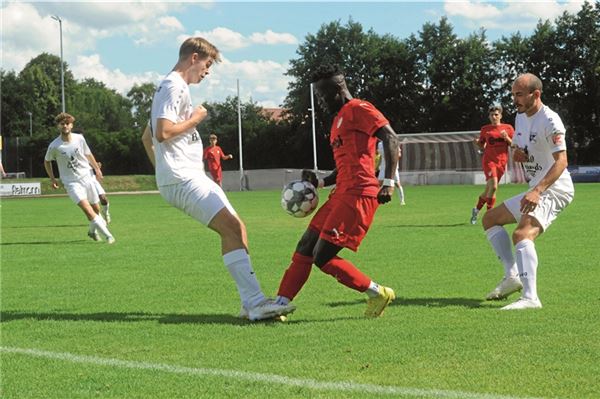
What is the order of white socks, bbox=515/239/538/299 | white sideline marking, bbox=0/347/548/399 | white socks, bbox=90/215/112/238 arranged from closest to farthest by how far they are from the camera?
white sideline marking, bbox=0/347/548/399 → white socks, bbox=515/239/538/299 → white socks, bbox=90/215/112/238

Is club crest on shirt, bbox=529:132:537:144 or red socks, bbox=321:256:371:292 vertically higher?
club crest on shirt, bbox=529:132:537:144

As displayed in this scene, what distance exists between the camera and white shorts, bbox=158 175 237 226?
6.97 metres

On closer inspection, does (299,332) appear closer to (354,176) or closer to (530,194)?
(354,176)

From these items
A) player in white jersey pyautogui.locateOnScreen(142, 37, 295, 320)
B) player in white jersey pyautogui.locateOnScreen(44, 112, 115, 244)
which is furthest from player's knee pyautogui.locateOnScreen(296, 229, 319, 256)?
player in white jersey pyautogui.locateOnScreen(44, 112, 115, 244)

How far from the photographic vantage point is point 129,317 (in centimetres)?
723

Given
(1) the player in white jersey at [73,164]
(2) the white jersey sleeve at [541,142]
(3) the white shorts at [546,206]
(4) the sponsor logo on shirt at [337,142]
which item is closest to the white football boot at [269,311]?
(4) the sponsor logo on shirt at [337,142]

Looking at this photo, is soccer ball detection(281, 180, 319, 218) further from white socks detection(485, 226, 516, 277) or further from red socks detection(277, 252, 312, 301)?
white socks detection(485, 226, 516, 277)

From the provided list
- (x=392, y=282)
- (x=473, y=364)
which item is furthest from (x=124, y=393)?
(x=392, y=282)

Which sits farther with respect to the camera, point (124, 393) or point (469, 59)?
point (469, 59)

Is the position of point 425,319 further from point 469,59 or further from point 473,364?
point 469,59

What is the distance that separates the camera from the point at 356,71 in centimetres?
7850

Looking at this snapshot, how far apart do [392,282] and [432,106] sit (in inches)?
2587

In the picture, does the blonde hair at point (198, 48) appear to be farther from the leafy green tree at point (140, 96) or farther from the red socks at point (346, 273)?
the leafy green tree at point (140, 96)

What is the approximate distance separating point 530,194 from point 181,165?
2927mm
